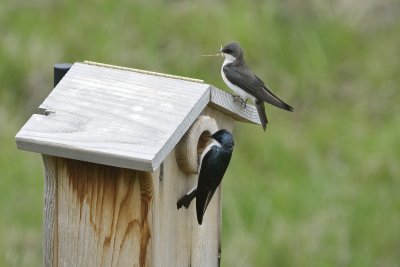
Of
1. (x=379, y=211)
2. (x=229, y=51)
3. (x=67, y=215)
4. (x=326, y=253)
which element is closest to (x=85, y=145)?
(x=67, y=215)

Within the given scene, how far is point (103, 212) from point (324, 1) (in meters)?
4.13

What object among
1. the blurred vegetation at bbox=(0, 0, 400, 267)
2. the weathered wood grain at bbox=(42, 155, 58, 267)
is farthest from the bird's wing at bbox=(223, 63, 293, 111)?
the blurred vegetation at bbox=(0, 0, 400, 267)

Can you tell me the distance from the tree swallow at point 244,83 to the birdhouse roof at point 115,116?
0.80 feet

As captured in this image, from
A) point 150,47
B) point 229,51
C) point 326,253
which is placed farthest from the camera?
point 150,47

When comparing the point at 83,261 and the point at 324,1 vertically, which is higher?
the point at 83,261

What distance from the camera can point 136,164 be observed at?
2541 millimetres

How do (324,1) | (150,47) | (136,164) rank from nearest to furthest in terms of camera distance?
(136,164), (150,47), (324,1)

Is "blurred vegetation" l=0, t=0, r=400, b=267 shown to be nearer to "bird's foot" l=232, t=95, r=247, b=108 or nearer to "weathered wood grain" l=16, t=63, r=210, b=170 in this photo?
"bird's foot" l=232, t=95, r=247, b=108

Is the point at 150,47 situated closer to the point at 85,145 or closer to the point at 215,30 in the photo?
the point at 215,30

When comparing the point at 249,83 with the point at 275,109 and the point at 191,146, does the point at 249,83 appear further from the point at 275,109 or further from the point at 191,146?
the point at 275,109

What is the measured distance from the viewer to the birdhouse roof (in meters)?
2.60

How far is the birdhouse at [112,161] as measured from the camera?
2.65 meters

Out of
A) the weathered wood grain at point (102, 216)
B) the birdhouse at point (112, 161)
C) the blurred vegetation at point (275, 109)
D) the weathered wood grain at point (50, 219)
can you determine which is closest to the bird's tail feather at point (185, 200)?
the birdhouse at point (112, 161)

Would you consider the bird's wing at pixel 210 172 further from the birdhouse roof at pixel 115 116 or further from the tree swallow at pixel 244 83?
the tree swallow at pixel 244 83
